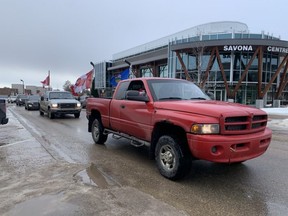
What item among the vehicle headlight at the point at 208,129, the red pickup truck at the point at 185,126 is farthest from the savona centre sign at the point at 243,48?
the vehicle headlight at the point at 208,129

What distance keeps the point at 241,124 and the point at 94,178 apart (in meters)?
2.94

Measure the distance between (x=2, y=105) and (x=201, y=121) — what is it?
7.80m

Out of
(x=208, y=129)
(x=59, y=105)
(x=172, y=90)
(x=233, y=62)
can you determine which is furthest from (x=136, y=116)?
(x=233, y=62)

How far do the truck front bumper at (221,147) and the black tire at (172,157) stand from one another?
0.30 metres

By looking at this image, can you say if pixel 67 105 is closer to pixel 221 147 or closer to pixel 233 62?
pixel 221 147

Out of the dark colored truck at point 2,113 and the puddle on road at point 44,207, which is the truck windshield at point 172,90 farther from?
the dark colored truck at point 2,113

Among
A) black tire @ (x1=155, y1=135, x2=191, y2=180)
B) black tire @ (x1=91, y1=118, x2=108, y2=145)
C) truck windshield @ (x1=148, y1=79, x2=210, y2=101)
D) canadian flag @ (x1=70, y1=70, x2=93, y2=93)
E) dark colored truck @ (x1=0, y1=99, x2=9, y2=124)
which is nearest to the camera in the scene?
black tire @ (x1=155, y1=135, x2=191, y2=180)

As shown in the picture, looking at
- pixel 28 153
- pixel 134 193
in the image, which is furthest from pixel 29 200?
pixel 28 153

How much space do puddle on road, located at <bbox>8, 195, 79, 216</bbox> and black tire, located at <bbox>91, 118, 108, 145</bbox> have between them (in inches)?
163

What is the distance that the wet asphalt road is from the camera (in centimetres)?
411

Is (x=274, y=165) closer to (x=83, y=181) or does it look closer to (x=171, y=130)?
(x=171, y=130)

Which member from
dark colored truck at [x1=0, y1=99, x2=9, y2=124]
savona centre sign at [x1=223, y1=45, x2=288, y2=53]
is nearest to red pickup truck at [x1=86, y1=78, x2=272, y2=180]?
dark colored truck at [x1=0, y1=99, x2=9, y2=124]

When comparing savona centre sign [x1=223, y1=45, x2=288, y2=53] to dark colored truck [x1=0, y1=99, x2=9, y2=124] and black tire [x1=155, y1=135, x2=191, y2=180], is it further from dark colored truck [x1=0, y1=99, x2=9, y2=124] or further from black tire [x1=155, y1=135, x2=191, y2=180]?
black tire [x1=155, y1=135, x2=191, y2=180]

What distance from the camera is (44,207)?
3.93m
